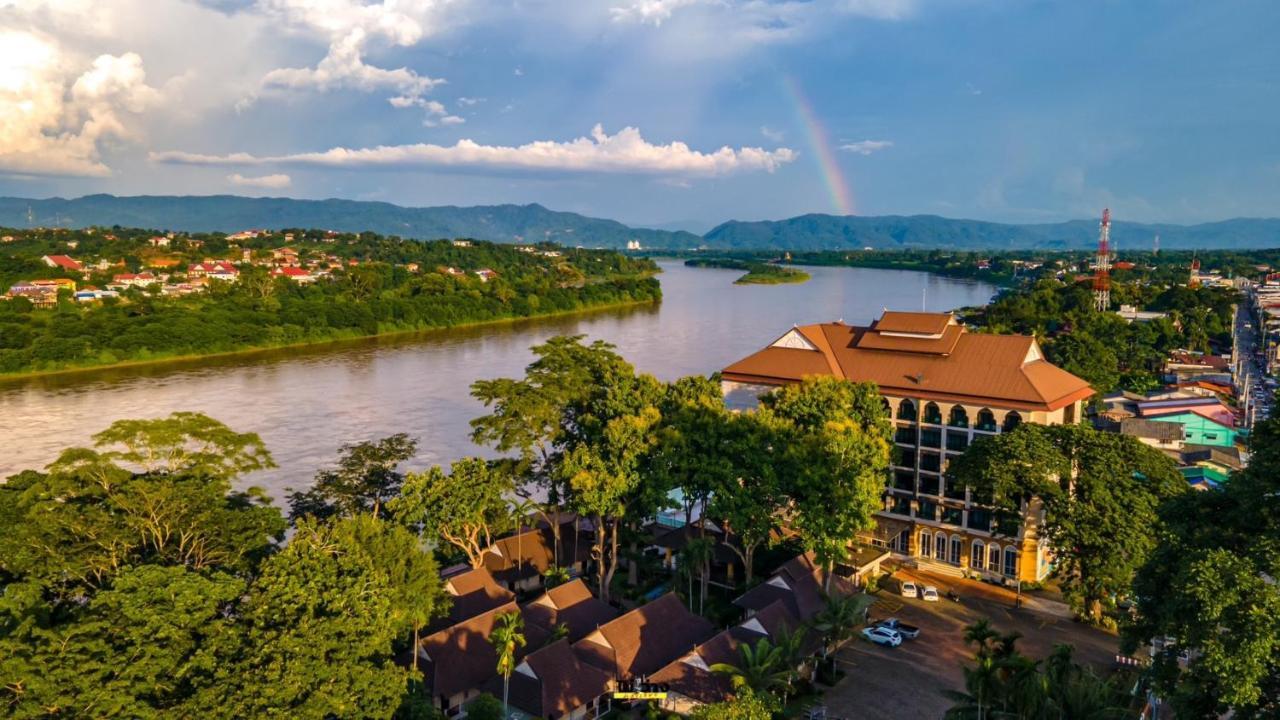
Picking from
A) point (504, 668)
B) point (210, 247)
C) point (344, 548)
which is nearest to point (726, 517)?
point (504, 668)

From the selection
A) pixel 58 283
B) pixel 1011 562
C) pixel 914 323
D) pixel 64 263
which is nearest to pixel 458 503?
pixel 1011 562

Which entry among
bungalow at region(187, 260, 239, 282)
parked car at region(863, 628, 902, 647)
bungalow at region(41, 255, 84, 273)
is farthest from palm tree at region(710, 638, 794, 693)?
bungalow at region(41, 255, 84, 273)

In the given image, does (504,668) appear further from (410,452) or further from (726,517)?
(410,452)

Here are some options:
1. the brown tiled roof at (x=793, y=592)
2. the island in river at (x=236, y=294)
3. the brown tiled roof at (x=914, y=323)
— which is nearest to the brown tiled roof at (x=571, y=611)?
the brown tiled roof at (x=793, y=592)

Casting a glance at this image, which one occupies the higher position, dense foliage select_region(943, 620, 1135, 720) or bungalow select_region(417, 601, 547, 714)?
dense foliage select_region(943, 620, 1135, 720)

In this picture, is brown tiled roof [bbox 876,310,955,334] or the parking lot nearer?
the parking lot

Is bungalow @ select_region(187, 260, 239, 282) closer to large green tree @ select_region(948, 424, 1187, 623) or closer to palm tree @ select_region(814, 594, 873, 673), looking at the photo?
palm tree @ select_region(814, 594, 873, 673)
